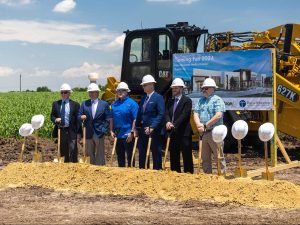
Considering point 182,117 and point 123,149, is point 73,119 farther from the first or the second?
point 182,117

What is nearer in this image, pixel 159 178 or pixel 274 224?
pixel 274 224

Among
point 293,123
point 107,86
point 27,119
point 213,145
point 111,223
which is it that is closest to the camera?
point 111,223

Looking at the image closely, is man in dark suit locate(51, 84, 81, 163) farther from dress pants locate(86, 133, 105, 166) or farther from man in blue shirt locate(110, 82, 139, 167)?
man in blue shirt locate(110, 82, 139, 167)

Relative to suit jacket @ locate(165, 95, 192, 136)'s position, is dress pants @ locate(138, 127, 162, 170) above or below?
below

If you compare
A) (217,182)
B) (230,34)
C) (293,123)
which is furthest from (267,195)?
(230,34)

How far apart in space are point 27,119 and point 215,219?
1564 centimetres

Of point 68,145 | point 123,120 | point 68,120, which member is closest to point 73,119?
point 68,120

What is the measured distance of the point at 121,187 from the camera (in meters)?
9.59

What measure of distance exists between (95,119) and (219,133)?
2926 mm

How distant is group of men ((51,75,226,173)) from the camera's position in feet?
33.5

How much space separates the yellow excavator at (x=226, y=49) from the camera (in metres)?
14.1

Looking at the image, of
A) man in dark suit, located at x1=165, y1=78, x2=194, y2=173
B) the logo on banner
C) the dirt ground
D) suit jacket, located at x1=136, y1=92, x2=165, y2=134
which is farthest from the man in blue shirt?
the logo on banner

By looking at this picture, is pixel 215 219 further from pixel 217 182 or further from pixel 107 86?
pixel 107 86

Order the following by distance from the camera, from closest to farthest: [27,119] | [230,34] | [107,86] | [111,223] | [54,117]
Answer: [111,223] < [54,117] < [230,34] < [107,86] < [27,119]
